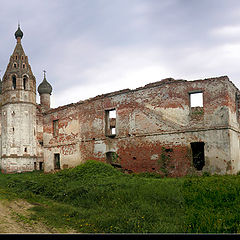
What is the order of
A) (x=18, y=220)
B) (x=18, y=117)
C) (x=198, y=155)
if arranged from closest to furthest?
(x=18, y=220), (x=198, y=155), (x=18, y=117)

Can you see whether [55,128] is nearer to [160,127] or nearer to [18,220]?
[160,127]

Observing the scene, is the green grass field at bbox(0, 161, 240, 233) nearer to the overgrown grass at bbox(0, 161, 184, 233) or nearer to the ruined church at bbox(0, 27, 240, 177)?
the overgrown grass at bbox(0, 161, 184, 233)

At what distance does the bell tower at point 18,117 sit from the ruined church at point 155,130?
4.76 meters

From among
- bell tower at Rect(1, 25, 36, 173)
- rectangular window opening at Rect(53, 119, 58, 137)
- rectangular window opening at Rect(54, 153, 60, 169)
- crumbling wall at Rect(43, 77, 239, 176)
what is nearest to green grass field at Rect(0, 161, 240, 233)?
crumbling wall at Rect(43, 77, 239, 176)

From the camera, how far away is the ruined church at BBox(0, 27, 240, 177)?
13539mm

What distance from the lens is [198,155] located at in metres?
14.2

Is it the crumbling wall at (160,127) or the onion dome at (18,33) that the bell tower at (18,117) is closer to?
the onion dome at (18,33)

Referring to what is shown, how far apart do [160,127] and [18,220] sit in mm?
9516

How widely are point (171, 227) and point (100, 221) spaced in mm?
1877

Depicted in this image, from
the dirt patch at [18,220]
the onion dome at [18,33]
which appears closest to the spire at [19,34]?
the onion dome at [18,33]

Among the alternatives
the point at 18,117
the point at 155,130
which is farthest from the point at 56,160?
the point at 155,130

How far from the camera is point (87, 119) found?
19.1 m
